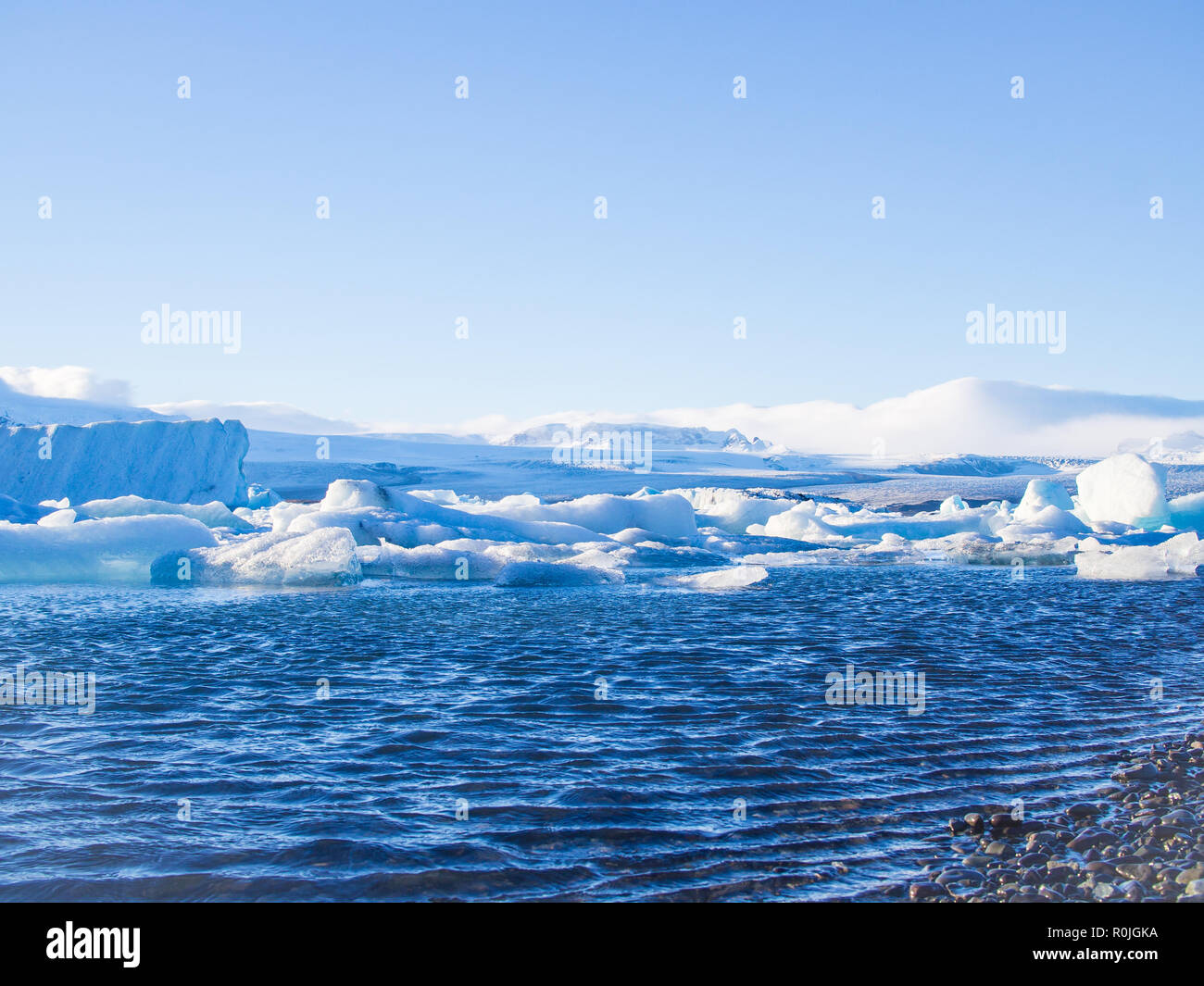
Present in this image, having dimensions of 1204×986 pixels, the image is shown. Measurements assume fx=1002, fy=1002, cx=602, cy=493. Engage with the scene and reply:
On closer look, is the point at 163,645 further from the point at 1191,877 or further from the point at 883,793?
the point at 1191,877

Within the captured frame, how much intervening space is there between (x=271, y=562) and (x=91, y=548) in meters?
2.96

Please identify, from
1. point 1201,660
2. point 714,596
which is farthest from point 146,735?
point 714,596

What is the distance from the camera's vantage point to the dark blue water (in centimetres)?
402

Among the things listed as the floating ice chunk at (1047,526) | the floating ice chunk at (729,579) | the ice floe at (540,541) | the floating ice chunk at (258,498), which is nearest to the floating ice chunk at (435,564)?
the ice floe at (540,541)

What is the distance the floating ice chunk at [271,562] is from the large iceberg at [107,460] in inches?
584

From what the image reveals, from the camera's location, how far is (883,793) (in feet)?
16.3

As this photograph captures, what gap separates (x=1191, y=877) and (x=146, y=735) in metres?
5.50

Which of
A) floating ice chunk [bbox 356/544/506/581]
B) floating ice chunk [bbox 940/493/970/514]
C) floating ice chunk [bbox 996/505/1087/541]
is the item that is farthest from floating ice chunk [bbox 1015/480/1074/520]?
floating ice chunk [bbox 356/544/506/581]

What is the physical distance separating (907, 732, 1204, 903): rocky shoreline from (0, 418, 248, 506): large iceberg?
2861 centimetres

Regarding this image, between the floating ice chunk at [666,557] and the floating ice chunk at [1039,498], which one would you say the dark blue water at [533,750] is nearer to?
the floating ice chunk at [666,557]

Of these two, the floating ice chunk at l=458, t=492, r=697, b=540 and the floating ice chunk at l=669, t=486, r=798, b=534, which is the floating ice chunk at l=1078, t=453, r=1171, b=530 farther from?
the floating ice chunk at l=458, t=492, r=697, b=540

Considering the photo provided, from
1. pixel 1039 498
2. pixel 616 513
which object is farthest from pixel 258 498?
pixel 1039 498

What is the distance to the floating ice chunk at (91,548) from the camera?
15.2 meters

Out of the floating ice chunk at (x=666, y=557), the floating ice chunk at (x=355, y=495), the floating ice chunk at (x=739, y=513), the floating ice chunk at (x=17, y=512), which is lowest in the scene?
the floating ice chunk at (x=666, y=557)
